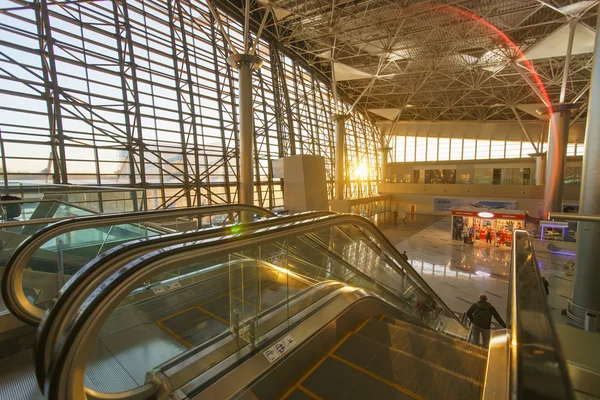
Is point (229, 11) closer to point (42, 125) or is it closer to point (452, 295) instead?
point (42, 125)

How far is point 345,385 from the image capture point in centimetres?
204

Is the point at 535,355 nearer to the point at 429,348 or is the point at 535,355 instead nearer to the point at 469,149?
the point at 429,348

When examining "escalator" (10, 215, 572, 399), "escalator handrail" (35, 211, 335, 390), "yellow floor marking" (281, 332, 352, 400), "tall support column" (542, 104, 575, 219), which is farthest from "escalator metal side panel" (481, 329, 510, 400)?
"tall support column" (542, 104, 575, 219)

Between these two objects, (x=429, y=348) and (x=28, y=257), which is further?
(x=429, y=348)

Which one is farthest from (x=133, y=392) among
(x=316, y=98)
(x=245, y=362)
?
(x=316, y=98)

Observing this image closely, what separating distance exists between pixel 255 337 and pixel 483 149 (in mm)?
34581

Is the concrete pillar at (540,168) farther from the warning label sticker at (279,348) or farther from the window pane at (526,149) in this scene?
the warning label sticker at (279,348)

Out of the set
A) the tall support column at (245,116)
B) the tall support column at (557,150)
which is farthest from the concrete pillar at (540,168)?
the tall support column at (245,116)

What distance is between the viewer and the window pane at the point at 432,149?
1278 inches

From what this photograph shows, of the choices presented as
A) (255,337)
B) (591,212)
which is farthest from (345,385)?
(591,212)

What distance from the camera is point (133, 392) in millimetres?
1663

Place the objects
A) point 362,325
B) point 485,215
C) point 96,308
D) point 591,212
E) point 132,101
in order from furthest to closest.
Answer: point 485,215 < point 132,101 < point 591,212 < point 362,325 < point 96,308

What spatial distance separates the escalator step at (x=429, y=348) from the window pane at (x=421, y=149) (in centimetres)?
3360

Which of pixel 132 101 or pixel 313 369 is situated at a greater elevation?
pixel 132 101
